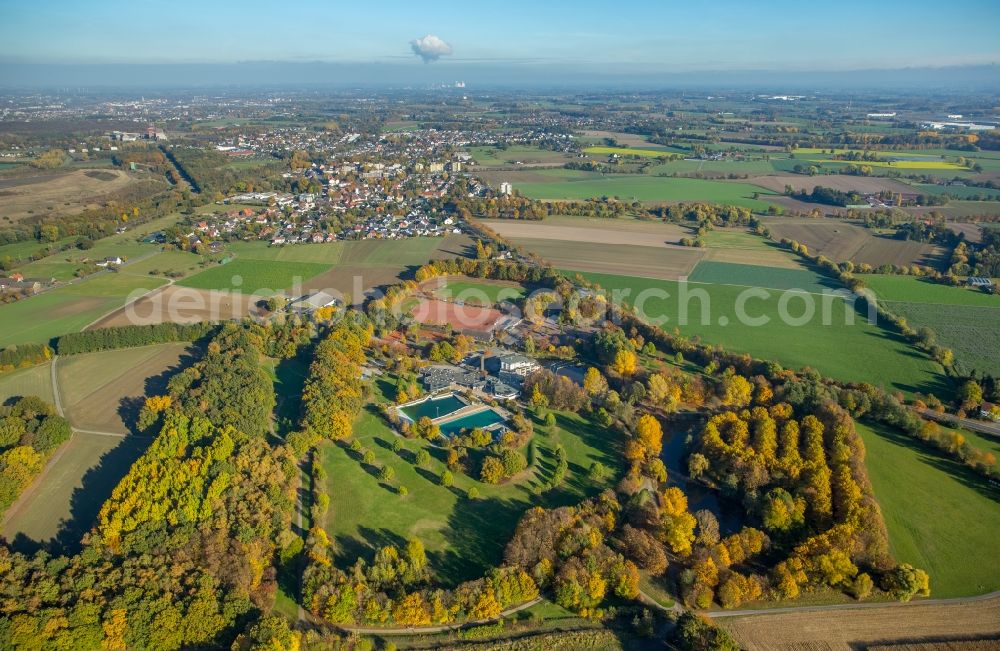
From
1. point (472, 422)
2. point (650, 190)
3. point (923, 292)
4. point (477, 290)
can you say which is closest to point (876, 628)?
point (472, 422)

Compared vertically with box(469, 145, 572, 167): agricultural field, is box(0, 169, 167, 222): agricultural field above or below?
below

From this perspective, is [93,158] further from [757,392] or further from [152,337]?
[757,392]

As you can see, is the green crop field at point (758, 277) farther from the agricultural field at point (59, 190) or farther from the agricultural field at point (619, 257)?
the agricultural field at point (59, 190)

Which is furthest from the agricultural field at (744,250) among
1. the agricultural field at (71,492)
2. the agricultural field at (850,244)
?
the agricultural field at (71,492)

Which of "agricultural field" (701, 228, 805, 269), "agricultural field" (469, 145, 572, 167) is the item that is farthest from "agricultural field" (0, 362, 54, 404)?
"agricultural field" (469, 145, 572, 167)

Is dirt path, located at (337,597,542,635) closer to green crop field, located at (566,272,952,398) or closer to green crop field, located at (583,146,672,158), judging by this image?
green crop field, located at (566,272,952,398)

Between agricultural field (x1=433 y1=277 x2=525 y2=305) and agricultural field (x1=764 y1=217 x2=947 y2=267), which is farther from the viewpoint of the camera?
agricultural field (x1=764 y1=217 x2=947 y2=267)

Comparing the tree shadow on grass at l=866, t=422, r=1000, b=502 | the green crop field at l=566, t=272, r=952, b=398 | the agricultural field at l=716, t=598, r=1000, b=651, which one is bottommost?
the agricultural field at l=716, t=598, r=1000, b=651
